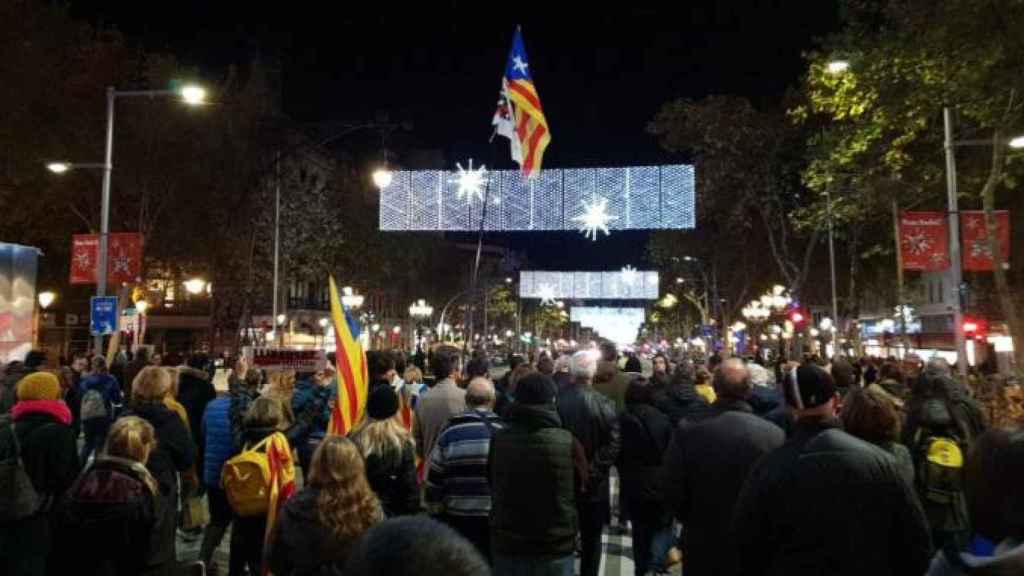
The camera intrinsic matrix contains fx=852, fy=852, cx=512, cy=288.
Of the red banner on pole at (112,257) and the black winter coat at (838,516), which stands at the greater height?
the red banner on pole at (112,257)

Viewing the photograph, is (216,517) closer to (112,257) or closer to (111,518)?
(111,518)

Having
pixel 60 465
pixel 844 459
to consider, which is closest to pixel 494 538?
pixel 844 459

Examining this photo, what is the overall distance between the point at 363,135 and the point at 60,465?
276 feet

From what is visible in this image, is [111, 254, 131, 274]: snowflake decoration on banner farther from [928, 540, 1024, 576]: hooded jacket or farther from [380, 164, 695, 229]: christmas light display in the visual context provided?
[928, 540, 1024, 576]: hooded jacket

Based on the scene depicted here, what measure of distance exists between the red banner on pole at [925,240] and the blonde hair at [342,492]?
60.9ft

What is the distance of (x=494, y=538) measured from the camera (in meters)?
5.27

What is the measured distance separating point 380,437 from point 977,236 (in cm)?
1753

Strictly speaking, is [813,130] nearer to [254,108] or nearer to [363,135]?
[254,108]

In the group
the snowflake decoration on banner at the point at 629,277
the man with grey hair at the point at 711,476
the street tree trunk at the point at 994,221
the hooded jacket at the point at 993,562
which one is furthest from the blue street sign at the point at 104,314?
the snowflake decoration on banner at the point at 629,277

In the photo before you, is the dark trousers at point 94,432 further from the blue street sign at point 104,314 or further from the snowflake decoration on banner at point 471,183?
the snowflake decoration on banner at point 471,183

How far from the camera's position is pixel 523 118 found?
772 inches

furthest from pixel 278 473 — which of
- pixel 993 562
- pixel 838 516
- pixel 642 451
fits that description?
pixel 993 562

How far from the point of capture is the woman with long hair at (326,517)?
3.84 metres

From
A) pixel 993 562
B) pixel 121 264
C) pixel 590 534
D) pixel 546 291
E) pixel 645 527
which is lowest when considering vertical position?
pixel 645 527
